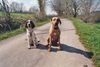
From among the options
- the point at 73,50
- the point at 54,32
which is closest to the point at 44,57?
the point at 54,32

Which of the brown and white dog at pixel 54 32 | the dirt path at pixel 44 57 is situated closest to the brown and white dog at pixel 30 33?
the dirt path at pixel 44 57

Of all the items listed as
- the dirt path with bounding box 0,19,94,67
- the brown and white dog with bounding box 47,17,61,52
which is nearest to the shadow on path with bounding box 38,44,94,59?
the dirt path with bounding box 0,19,94,67

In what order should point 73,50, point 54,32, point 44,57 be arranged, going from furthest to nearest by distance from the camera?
1. point 73,50
2. point 54,32
3. point 44,57

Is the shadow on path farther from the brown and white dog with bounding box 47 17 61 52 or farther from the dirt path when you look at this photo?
the brown and white dog with bounding box 47 17 61 52

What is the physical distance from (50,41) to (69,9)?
6058 cm

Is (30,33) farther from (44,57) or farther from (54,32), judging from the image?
(44,57)

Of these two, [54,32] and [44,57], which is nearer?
[44,57]

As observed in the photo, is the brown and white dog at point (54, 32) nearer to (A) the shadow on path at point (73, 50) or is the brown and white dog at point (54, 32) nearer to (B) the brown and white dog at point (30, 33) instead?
(A) the shadow on path at point (73, 50)

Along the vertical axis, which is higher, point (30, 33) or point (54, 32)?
point (54, 32)

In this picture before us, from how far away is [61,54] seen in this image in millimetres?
10867

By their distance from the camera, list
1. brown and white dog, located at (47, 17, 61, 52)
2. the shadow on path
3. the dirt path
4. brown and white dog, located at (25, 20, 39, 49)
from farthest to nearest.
Answer: 1. brown and white dog, located at (25, 20, 39, 49)
2. brown and white dog, located at (47, 17, 61, 52)
3. the shadow on path
4. the dirt path

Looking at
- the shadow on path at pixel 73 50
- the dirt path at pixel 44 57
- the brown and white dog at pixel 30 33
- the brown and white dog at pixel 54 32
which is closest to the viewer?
the dirt path at pixel 44 57

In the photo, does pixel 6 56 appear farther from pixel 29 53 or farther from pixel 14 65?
pixel 14 65

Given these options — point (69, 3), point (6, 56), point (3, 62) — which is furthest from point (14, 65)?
point (69, 3)
